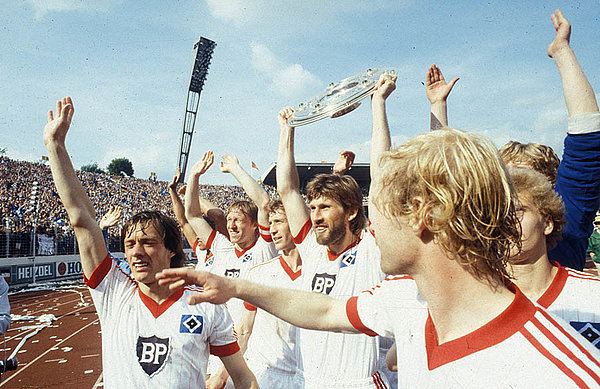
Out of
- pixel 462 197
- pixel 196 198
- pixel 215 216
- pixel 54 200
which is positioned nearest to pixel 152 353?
pixel 462 197

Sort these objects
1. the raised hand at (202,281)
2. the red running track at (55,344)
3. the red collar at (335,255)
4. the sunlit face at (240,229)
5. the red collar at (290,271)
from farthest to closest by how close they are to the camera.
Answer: the red running track at (55,344) → the sunlit face at (240,229) → the red collar at (290,271) → the red collar at (335,255) → the raised hand at (202,281)

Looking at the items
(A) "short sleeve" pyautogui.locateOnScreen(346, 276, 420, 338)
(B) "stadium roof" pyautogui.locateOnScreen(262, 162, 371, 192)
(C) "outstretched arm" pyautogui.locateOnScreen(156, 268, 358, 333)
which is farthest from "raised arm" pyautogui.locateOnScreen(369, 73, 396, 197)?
(B) "stadium roof" pyautogui.locateOnScreen(262, 162, 371, 192)

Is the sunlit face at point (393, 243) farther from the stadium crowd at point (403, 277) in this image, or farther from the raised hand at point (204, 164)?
the raised hand at point (204, 164)

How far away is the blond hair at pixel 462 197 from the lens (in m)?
1.10

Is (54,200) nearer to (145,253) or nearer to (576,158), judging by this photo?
(145,253)

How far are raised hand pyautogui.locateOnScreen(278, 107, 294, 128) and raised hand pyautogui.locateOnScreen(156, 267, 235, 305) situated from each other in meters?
2.34

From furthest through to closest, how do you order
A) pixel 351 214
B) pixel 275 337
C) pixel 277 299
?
pixel 275 337, pixel 351 214, pixel 277 299

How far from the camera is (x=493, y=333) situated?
3.58 ft

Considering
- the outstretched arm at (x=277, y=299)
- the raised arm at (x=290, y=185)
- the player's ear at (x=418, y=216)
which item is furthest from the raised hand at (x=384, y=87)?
the player's ear at (x=418, y=216)

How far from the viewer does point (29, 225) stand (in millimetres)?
19625

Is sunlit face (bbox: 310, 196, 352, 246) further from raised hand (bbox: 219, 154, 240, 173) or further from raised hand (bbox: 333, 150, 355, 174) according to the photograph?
raised hand (bbox: 219, 154, 240, 173)

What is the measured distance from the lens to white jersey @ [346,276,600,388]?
0.97 metres

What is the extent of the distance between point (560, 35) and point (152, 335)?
8.71 ft

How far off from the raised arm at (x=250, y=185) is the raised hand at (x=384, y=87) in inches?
86.8
